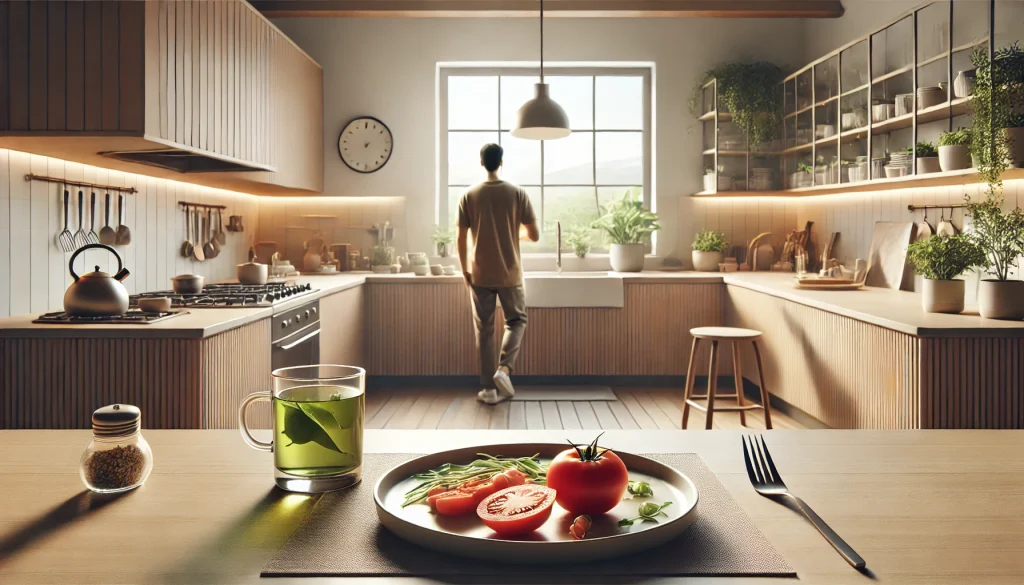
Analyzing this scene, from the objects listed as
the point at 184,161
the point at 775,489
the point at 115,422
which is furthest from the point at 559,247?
the point at 115,422

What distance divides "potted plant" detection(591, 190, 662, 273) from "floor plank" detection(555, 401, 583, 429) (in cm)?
133

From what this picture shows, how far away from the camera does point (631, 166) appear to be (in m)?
6.61

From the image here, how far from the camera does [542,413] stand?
498 centimetres

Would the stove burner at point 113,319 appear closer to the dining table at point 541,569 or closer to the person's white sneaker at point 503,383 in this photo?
the dining table at point 541,569

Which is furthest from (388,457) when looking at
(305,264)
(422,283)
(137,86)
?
(305,264)

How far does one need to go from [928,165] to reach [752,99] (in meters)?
2.15

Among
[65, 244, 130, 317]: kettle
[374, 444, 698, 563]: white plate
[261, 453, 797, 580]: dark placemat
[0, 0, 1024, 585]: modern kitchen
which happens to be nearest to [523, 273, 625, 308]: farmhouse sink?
[0, 0, 1024, 585]: modern kitchen

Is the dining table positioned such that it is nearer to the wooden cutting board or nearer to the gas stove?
the gas stove

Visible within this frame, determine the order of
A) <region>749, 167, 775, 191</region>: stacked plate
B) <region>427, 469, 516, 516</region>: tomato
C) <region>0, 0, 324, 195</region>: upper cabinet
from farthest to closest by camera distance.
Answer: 1. <region>749, 167, 775, 191</region>: stacked plate
2. <region>0, 0, 324, 195</region>: upper cabinet
3. <region>427, 469, 516, 516</region>: tomato

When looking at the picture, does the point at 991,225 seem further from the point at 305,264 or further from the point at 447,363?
the point at 305,264

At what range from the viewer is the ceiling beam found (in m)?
5.57

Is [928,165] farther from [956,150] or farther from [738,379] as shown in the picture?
[738,379]

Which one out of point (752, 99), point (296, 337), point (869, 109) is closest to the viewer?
point (296, 337)

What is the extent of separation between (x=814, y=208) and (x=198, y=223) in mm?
4326
